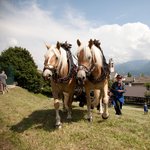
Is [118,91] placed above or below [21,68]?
below

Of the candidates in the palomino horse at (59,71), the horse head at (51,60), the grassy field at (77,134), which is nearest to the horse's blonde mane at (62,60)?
the palomino horse at (59,71)

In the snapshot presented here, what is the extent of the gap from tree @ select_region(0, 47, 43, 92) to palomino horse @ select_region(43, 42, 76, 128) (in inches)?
1820

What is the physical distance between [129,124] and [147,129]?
0.71 metres

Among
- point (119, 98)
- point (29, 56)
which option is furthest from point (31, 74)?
point (119, 98)

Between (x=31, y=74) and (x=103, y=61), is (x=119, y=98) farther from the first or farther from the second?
(x=31, y=74)

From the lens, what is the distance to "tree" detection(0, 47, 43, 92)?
184 feet

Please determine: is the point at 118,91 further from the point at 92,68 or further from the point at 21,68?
the point at 21,68

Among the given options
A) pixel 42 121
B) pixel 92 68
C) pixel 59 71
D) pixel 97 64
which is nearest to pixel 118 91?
pixel 97 64

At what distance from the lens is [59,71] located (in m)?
9.74

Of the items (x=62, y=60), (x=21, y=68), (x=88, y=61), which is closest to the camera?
(x=88, y=61)

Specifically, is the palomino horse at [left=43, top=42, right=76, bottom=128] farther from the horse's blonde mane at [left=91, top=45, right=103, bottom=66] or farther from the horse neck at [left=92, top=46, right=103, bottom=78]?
the horse's blonde mane at [left=91, top=45, right=103, bottom=66]

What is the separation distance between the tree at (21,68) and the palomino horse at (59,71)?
152ft

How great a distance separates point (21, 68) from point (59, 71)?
4880cm

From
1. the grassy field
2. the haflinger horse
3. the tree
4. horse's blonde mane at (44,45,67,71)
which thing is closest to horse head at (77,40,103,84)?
the haflinger horse
